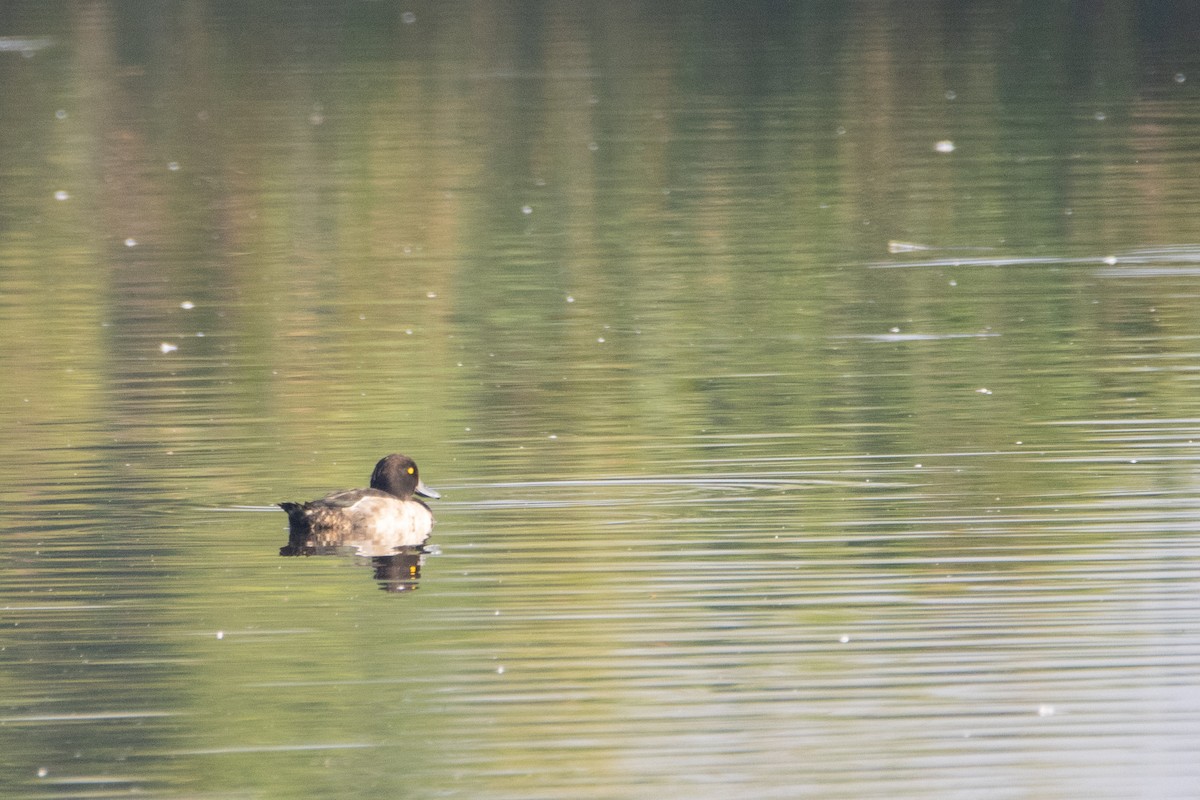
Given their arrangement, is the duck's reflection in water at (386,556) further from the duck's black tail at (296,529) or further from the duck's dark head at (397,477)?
the duck's dark head at (397,477)

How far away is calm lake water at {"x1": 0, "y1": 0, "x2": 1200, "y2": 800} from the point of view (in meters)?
7.49

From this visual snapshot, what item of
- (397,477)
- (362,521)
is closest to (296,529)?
(362,521)

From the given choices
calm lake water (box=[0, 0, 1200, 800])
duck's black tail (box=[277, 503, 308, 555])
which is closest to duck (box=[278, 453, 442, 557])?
duck's black tail (box=[277, 503, 308, 555])

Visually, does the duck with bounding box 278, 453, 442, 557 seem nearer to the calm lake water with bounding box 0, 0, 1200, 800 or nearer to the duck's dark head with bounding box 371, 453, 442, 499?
the duck's dark head with bounding box 371, 453, 442, 499

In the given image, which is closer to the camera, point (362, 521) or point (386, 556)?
point (386, 556)

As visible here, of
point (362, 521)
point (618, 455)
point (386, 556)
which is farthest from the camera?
point (618, 455)

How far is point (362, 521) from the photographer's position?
33.7 ft

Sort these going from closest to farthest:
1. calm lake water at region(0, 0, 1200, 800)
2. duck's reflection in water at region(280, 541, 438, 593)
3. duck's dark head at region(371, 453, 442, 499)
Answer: calm lake water at region(0, 0, 1200, 800) → duck's reflection in water at region(280, 541, 438, 593) → duck's dark head at region(371, 453, 442, 499)

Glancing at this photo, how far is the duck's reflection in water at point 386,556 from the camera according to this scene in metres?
9.59

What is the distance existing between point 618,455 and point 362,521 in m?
1.56

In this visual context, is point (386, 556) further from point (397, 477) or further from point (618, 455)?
point (618, 455)

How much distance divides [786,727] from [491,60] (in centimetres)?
2840

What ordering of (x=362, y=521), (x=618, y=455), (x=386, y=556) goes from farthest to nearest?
(x=618, y=455) → (x=362, y=521) → (x=386, y=556)

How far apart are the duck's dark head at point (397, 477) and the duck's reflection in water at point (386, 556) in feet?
0.78
